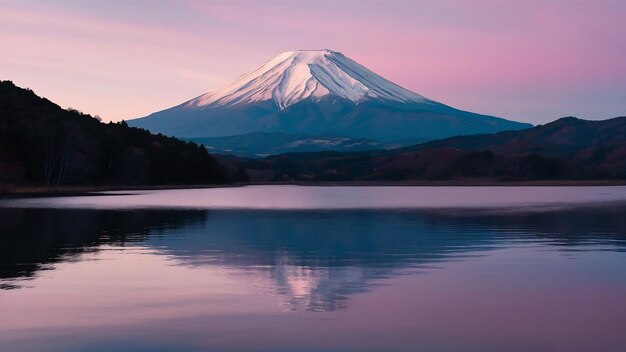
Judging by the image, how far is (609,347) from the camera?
50.6 ft

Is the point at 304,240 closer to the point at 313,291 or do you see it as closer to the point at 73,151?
the point at 313,291

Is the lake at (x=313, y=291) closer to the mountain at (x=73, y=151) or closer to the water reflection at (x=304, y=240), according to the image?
the water reflection at (x=304, y=240)

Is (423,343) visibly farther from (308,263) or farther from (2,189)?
(2,189)

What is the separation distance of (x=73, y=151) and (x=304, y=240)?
10619 cm

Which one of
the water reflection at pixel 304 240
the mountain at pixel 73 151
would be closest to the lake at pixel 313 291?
the water reflection at pixel 304 240

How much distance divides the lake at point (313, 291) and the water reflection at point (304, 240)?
0.10 meters

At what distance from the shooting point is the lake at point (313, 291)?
16.2 metres

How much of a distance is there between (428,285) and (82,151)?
412 ft

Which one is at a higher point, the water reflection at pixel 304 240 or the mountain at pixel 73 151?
the mountain at pixel 73 151

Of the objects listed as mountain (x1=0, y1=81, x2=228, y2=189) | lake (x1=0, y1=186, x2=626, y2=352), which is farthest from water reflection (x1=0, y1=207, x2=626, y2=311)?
mountain (x1=0, y1=81, x2=228, y2=189)

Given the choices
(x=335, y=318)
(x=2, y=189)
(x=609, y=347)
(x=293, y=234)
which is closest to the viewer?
(x=609, y=347)

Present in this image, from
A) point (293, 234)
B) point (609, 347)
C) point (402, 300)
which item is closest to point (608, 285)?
point (402, 300)

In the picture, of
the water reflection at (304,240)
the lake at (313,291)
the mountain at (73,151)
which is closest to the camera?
the lake at (313,291)

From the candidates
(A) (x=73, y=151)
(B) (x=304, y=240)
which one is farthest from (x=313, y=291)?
(A) (x=73, y=151)
